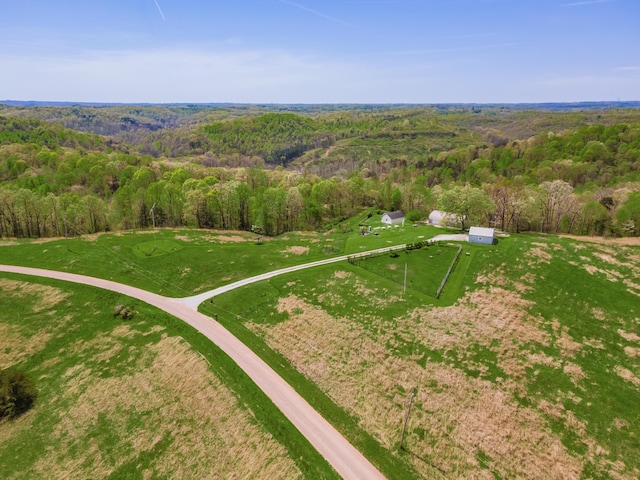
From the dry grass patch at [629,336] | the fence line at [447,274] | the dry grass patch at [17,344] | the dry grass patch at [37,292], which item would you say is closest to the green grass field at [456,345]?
the dry grass patch at [629,336]

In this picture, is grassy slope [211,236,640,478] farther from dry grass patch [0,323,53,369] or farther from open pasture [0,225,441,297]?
dry grass patch [0,323,53,369]

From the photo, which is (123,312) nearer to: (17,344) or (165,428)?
(17,344)

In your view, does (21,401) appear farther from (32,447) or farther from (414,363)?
(414,363)

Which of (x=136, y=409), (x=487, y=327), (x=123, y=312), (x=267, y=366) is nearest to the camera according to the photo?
(x=136, y=409)

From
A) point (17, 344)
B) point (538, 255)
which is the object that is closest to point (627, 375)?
point (538, 255)

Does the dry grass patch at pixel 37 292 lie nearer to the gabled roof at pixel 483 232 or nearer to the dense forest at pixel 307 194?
the dense forest at pixel 307 194

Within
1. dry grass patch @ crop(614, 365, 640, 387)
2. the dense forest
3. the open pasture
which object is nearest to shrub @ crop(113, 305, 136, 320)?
the open pasture

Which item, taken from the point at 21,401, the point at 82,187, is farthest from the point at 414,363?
the point at 82,187
